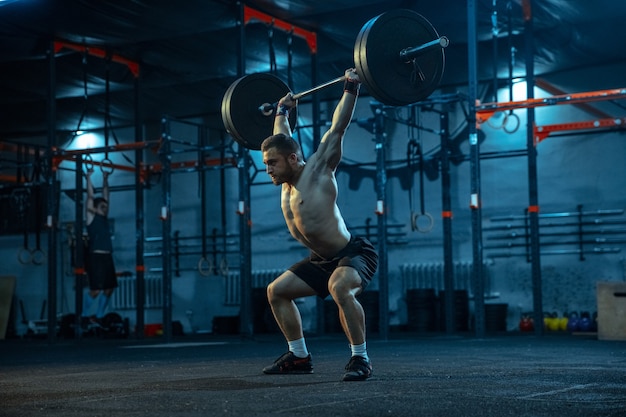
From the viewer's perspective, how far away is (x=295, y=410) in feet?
8.79

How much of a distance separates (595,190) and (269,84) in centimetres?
674

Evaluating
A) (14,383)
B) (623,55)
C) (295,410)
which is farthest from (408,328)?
(295,410)

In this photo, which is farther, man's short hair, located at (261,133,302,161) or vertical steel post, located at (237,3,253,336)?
vertical steel post, located at (237,3,253,336)

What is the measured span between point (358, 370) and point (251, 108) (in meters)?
1.66

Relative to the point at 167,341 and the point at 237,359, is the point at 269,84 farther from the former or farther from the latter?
the point at 167,341

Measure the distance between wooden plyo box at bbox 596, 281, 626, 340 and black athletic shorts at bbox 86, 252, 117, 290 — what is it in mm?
5417

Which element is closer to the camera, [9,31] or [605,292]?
[605,292]

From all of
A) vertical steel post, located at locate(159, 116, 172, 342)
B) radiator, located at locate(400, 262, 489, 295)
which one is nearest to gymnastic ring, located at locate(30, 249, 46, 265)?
vertical steel post, located at locate(159, 116, 172, 342)

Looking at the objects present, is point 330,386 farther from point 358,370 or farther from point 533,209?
point 533,209

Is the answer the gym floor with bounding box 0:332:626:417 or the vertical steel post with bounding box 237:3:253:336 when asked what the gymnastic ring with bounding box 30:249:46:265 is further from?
the gym floor with bounding box 0:332:626:417

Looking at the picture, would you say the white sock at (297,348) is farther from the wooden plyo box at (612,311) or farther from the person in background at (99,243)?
the person in background at (99,243)

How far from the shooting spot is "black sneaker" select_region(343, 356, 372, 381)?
3697 millimetres

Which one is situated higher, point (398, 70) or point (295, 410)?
point (398, 70)

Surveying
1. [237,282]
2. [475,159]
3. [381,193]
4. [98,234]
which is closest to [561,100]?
[475,159]
